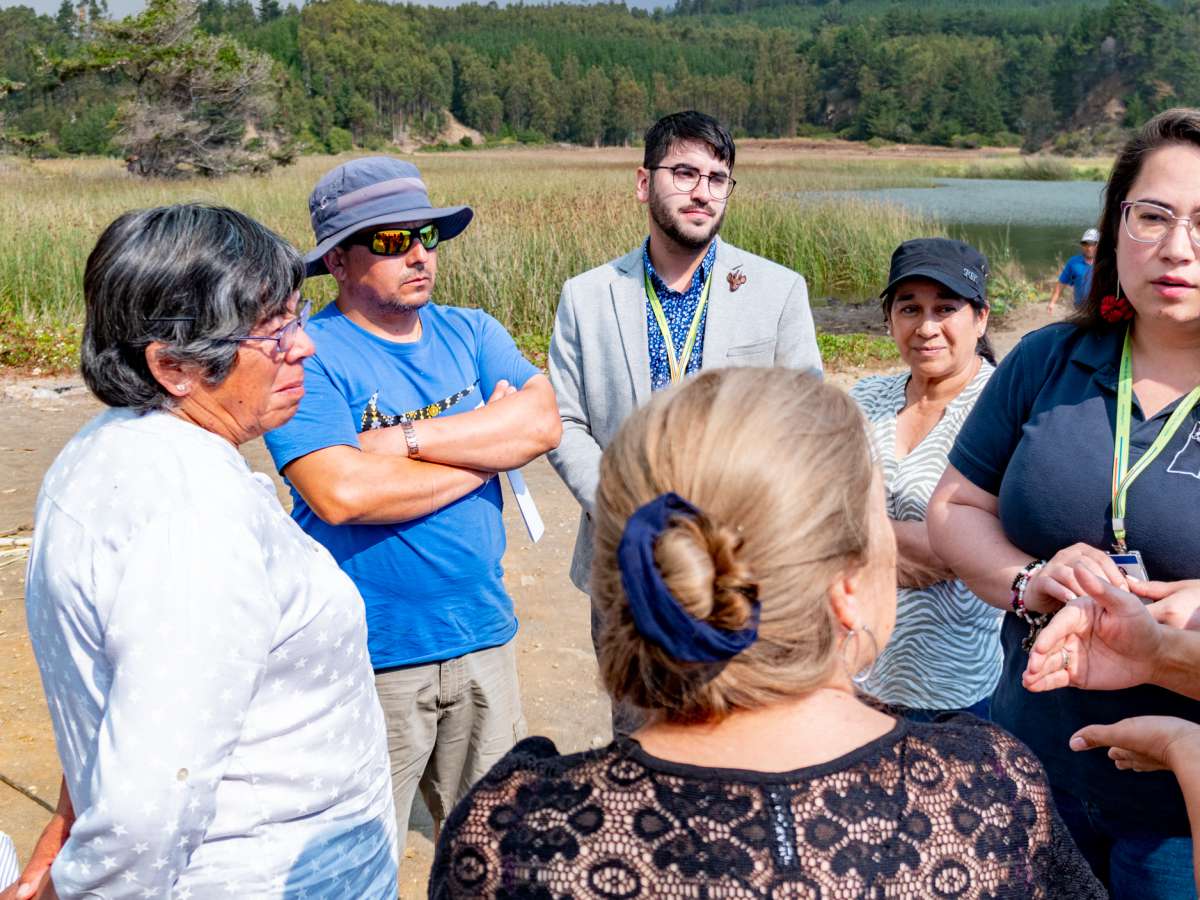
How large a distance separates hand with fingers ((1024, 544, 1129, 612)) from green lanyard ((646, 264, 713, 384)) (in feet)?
4.63

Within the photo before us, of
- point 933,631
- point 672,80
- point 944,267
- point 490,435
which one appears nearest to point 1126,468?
point 933,631

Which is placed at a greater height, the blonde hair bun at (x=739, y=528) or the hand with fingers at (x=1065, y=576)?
the blonde hair bun at (x=739, y=528)

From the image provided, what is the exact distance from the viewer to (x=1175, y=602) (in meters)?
1.74

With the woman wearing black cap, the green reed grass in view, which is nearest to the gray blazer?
the woman wearing black cap

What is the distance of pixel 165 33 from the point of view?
26172 millimetres

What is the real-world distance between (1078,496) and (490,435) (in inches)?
52.6

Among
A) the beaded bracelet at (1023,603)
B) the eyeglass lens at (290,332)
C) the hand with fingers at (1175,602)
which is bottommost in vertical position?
the beaded bracelet at (1023,603)

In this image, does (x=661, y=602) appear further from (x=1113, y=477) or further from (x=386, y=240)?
(x=386, y=240)

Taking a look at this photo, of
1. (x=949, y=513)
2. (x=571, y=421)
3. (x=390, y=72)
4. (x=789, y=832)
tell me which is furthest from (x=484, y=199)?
(x=390, y=72)

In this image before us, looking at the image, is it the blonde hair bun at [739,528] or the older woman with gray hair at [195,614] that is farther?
the older woman with gray hair at [195,614]

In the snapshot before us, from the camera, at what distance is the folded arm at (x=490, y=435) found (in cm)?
251

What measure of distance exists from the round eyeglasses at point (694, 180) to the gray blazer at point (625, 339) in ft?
0.57

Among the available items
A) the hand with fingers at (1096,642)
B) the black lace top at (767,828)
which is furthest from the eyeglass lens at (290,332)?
the hand with fingers at (1096,642)

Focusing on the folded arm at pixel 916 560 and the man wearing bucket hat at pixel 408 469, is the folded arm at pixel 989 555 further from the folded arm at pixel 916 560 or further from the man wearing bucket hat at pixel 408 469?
the man wearing bucket hat at pixel 408 469
